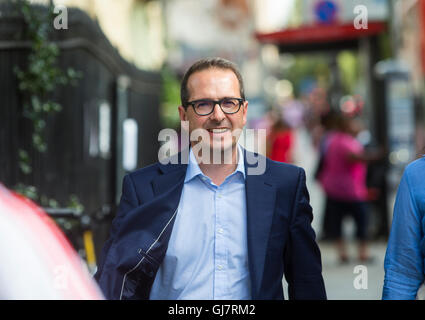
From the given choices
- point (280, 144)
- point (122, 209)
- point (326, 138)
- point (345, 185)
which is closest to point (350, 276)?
point (345, 185)

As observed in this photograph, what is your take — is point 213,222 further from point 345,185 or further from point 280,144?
point 280,144

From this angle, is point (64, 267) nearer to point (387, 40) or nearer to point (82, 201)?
point (82, 201)

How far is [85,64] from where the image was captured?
7305 millimetres

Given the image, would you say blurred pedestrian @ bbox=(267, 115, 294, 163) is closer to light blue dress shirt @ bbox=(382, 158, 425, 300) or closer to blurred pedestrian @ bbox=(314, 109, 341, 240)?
blurred pedestrian @ bbox=(314, 109, 341, 240)

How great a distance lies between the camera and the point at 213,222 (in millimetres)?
2428

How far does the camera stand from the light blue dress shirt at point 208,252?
93.6 inches

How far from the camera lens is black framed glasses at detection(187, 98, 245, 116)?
2.48m

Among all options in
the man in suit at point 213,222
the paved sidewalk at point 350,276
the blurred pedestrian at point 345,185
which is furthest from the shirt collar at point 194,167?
the blurred pedestrian at point 345,185

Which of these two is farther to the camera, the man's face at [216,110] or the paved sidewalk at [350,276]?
the paved sidewalk at [350,276]

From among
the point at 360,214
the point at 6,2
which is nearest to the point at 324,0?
the point at 360,214

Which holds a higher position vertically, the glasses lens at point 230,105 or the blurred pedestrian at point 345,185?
the glasses lens at point 230,105

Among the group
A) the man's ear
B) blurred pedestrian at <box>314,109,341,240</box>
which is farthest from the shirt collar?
blurred pedestrian at <box>314,109,341,240</box>

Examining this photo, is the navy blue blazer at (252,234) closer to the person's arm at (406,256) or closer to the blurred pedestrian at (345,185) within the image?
the person's arm at (406,256)

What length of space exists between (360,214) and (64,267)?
24.0 feet
